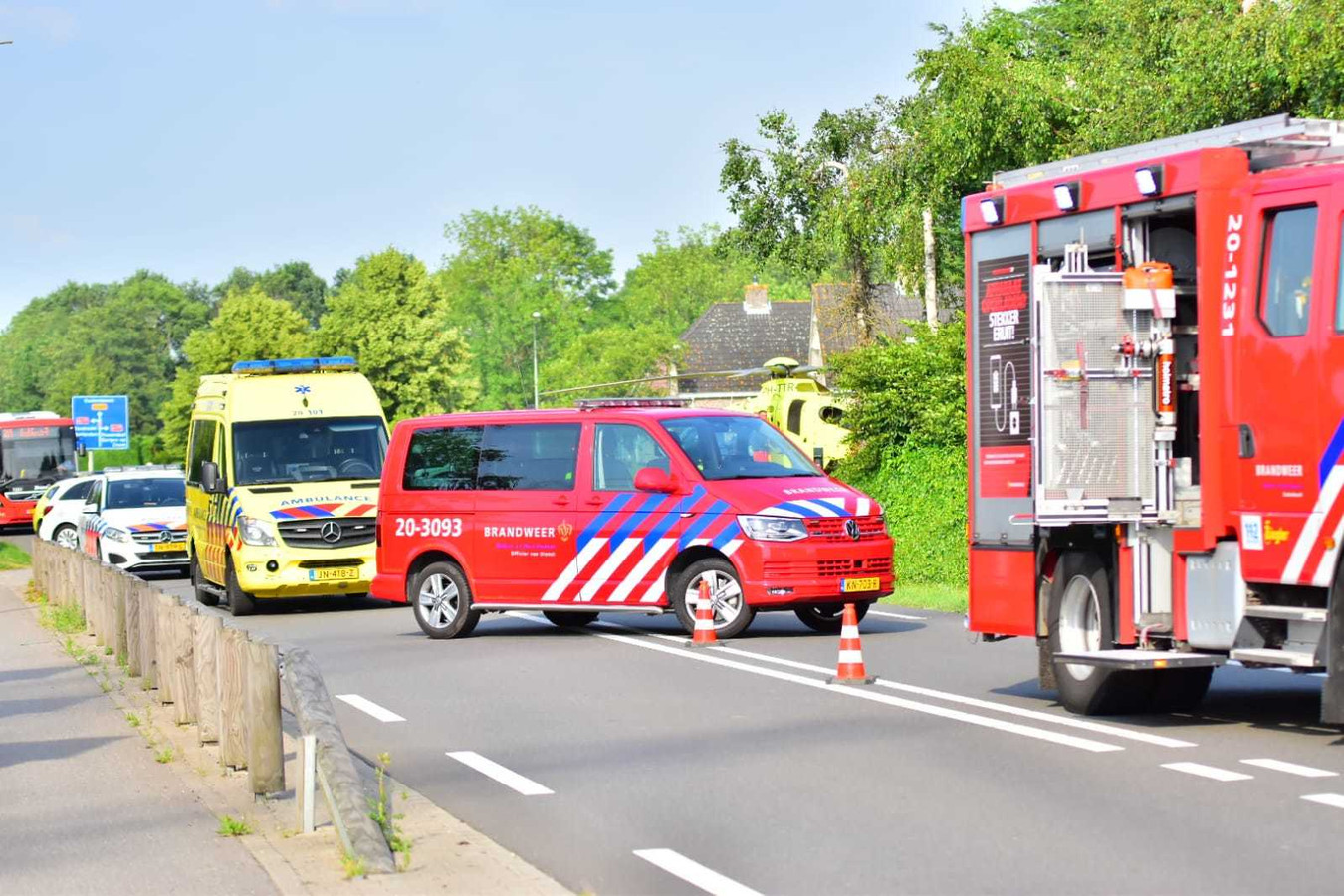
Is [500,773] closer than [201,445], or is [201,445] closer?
[500,773]

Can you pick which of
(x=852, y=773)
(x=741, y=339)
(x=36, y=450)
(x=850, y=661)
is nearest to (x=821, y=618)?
(x=850, y=661)

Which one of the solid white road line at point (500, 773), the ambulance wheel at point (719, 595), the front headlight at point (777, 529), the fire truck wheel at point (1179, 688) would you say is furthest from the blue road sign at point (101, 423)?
the fire truck wheel at point (1179, 688)

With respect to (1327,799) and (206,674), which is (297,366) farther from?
(1327,799)

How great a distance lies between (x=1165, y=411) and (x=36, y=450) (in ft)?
187

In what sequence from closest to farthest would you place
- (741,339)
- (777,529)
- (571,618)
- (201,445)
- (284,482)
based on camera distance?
(777,529) < (571,618) < (284,482) < (201,445) < (741,339)

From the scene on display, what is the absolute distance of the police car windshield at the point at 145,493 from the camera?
31.5 metres

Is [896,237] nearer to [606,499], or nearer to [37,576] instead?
[37,576]

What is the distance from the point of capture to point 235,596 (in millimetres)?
23047

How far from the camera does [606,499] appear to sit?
18.2m

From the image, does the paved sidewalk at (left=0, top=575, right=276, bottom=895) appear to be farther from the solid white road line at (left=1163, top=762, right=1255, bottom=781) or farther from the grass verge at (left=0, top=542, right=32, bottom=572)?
the grass verge at (left=0, top=542, right=32, bottom=572)

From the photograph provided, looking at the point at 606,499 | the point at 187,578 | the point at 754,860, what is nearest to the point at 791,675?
the point at 606,499

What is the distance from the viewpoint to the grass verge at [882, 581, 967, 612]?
22.1 m

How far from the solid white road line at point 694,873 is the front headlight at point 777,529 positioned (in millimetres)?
9249

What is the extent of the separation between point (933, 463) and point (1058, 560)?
49.7 feet
